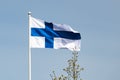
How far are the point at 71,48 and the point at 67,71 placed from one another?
A: 166 inches

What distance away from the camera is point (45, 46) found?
29406 mm

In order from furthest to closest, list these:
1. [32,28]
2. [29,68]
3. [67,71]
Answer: [67,71] → [32,28] → [29,68]

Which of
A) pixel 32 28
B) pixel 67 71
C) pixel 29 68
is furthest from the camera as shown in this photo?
pixel 67 71

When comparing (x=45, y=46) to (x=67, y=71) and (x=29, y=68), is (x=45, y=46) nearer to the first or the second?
(x=29, y=68)

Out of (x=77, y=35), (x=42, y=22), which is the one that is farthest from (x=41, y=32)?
(x=77, y=35)

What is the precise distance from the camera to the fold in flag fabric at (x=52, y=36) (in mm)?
29188

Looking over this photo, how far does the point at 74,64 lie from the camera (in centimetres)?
3422

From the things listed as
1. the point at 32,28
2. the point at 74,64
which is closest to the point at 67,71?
the point at 74,64

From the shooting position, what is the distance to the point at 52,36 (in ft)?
99.3

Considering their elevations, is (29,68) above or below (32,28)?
below

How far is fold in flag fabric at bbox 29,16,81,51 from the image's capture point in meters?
29.2

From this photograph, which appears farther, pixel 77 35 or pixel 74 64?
pixel 74 64

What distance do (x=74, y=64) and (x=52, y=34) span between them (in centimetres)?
469

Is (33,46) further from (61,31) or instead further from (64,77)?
(64,77)
